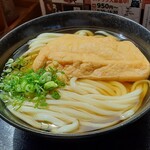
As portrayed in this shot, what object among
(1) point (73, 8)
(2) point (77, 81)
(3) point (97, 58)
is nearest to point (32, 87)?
(2) point (77, 81)

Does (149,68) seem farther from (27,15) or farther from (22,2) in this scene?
(22,2)

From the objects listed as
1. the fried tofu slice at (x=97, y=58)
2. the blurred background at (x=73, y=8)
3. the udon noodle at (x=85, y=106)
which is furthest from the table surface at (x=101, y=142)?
the blurred background at (x=73, y=8)

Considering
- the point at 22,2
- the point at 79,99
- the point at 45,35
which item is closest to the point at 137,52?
the point at 79,99

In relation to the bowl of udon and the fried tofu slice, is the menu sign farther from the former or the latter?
the fried tofu slice

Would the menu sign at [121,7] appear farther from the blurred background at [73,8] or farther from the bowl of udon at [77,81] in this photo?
the bowl of udon at [77,81]

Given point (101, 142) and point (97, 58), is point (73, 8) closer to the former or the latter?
point (97, 58)

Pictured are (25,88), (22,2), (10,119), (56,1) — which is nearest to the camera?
(10,119)
